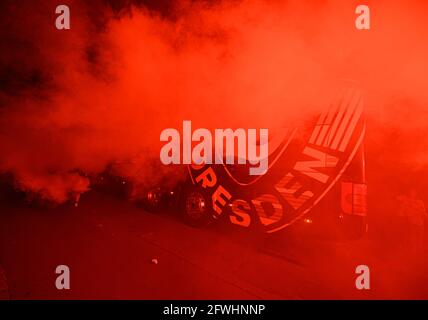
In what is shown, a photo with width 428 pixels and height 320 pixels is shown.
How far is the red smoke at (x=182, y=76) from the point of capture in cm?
411

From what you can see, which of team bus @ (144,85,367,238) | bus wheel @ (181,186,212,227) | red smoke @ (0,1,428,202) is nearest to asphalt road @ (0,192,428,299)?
bus wheel @ (181,186,212,227)

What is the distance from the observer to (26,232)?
4.39m

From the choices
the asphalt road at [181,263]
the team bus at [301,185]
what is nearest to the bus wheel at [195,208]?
the team bus at [301,185]

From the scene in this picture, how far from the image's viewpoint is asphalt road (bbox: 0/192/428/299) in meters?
2.97

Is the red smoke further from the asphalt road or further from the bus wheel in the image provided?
the asphalt road

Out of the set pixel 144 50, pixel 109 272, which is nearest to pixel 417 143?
pixel 144 50

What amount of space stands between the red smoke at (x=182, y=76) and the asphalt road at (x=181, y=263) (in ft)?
4.84

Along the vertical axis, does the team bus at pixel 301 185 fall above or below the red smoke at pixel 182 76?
below

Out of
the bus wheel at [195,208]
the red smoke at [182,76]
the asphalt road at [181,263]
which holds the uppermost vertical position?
the red smoke at [182,76]

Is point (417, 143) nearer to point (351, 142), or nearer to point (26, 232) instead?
point (351, 142)

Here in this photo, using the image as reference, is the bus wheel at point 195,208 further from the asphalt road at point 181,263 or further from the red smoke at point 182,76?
the red smoke at point 182,76

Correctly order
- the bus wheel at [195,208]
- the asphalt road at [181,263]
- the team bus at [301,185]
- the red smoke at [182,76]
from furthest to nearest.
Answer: the bus wheel at [195,208] < the red smoke at [182,76] < the team bus at [301,185] < the asphalt road at [181,263]

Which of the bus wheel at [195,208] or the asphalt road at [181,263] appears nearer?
the asphalt road at [181,263]

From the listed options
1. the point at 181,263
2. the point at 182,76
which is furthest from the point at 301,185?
the point at 182,76
